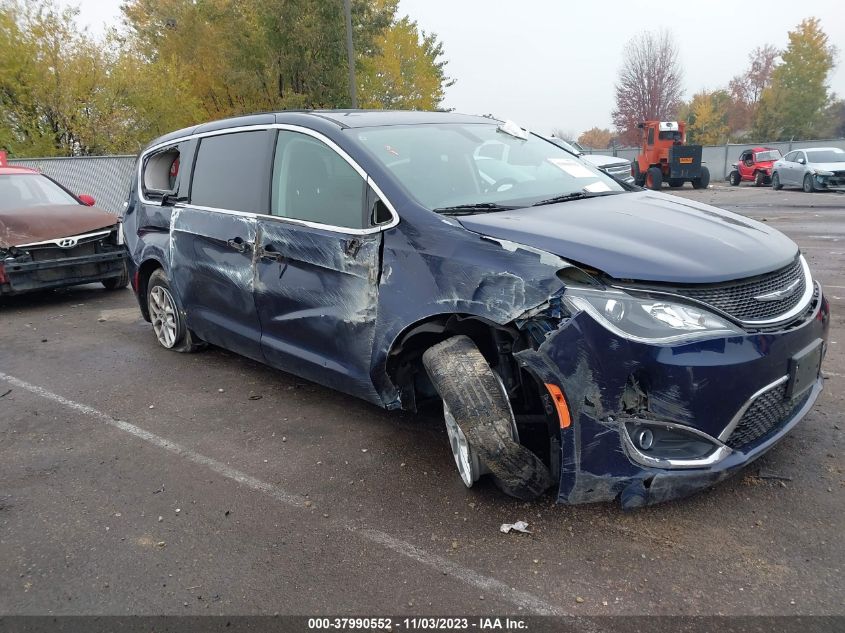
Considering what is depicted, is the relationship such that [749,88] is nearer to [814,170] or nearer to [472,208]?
[814,170]

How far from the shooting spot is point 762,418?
291cm

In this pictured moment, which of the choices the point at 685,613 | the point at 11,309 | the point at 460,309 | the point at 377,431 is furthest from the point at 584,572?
the point at 11,309

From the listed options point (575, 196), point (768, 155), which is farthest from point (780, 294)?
point (768, 155)

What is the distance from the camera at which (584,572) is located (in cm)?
268

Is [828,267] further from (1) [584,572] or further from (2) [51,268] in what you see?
(2) [51,268]

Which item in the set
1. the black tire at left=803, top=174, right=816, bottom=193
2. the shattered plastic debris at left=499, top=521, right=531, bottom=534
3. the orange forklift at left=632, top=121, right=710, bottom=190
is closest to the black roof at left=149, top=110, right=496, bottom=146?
the shattered plastic debris at left=499, top=521, right=531, bottom=534

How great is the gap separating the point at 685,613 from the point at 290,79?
2565 cm

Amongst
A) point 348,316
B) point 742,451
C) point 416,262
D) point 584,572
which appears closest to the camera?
point 584,572

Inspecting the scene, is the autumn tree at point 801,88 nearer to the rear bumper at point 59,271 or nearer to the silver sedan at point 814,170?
the silver sedan at point 814,170

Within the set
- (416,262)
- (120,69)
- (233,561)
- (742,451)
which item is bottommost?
(233,561)

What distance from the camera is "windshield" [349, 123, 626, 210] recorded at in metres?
3.62

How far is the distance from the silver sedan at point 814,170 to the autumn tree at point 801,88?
85.3ft

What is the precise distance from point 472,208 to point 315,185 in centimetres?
106

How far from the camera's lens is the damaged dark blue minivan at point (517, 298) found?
2.71 m
